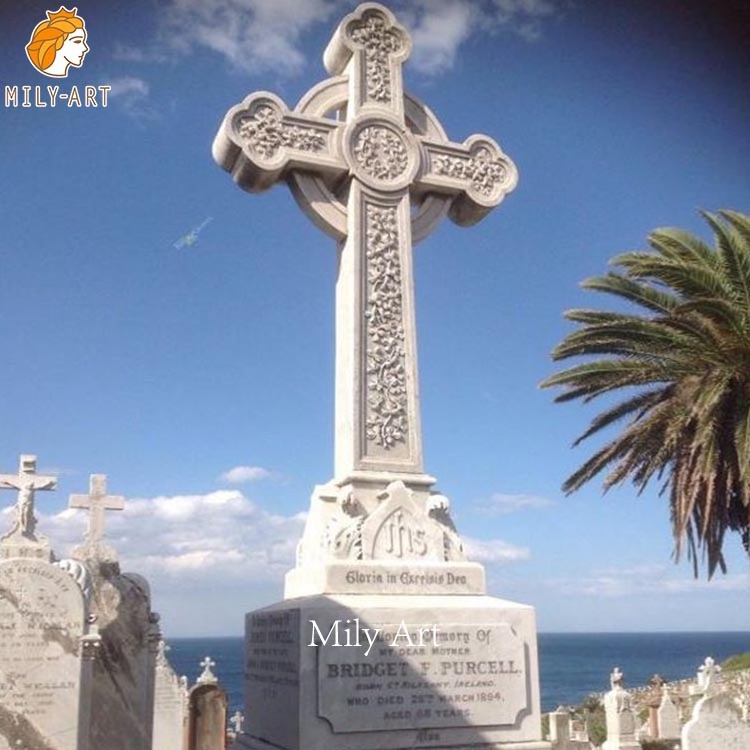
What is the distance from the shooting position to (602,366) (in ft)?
44.5

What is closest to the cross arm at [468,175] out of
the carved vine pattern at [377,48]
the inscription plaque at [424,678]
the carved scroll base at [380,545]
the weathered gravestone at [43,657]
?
the carved vine pattern at [377,48]

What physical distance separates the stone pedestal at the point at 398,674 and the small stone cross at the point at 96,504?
6205 millimetres

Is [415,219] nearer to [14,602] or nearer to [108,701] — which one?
[14,602]

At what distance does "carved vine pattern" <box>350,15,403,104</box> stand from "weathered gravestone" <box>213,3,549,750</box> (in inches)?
0.6

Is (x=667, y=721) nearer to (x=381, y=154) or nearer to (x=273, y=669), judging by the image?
(x=273, y=669)

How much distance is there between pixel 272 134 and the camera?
772 centimetres

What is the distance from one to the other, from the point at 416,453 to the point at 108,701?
6260 millimetres

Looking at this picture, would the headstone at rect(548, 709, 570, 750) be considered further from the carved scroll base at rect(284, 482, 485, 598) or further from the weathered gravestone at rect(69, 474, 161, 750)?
the carved scroll base at rect(284, 482, 485, 598)

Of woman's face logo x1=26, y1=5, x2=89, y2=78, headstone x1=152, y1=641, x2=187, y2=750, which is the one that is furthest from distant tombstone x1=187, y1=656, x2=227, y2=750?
woman's face logo x1=26, y1=5, x2=89, y2=78

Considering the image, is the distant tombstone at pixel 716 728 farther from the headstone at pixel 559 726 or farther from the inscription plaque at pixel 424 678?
the headstone at pixel 559 726

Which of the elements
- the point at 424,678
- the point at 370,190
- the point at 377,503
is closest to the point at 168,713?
the point at 377,503

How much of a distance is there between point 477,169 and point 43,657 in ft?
22.3

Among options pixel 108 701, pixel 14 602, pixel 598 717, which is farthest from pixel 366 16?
pixel 598 717

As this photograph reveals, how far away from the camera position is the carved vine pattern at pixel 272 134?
7.64 metres
